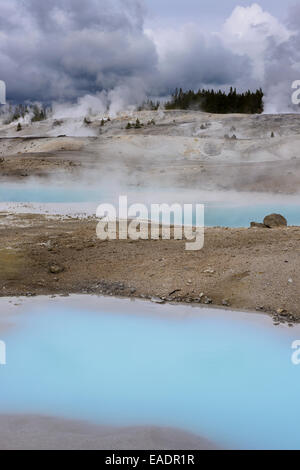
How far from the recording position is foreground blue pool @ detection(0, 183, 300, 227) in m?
14.7

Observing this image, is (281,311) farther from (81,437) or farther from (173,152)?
(173,152)

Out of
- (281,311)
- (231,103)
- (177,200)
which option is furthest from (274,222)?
(231,103)

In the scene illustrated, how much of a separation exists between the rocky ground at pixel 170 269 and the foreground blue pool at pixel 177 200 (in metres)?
5.55

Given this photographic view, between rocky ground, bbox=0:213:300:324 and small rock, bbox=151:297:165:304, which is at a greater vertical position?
rocky ground, bbox=0:213:300:324

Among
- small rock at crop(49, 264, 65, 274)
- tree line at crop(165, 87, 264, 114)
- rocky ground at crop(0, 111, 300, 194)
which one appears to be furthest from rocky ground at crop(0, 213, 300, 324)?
tree line at crop(165, 87, 264, 114)

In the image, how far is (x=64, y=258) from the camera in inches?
308

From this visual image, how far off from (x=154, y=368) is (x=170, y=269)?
8.32 feet

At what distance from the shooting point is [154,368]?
4.89m

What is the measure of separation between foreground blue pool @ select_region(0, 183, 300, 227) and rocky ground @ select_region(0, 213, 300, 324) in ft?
18.2

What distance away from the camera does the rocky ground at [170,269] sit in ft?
21.0

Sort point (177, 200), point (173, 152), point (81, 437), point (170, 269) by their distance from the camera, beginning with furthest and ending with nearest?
point (173, 152)
point (177, 200)
point (170, 269)
point (81, 437)

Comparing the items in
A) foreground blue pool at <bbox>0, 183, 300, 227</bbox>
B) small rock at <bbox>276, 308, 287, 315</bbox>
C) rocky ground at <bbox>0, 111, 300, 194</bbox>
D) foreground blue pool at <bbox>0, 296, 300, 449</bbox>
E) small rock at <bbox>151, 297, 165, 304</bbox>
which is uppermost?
rocky ground at <bbox>0, 111, 300, 194</bbox>

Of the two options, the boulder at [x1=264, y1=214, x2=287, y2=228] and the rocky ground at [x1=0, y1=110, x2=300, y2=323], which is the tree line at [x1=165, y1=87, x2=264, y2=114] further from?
the boulder at [x1=264, y1=214, x2=287, y2=228]

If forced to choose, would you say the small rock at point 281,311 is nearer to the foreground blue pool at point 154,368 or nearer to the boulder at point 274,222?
the foreground blue pool at point 154,368
